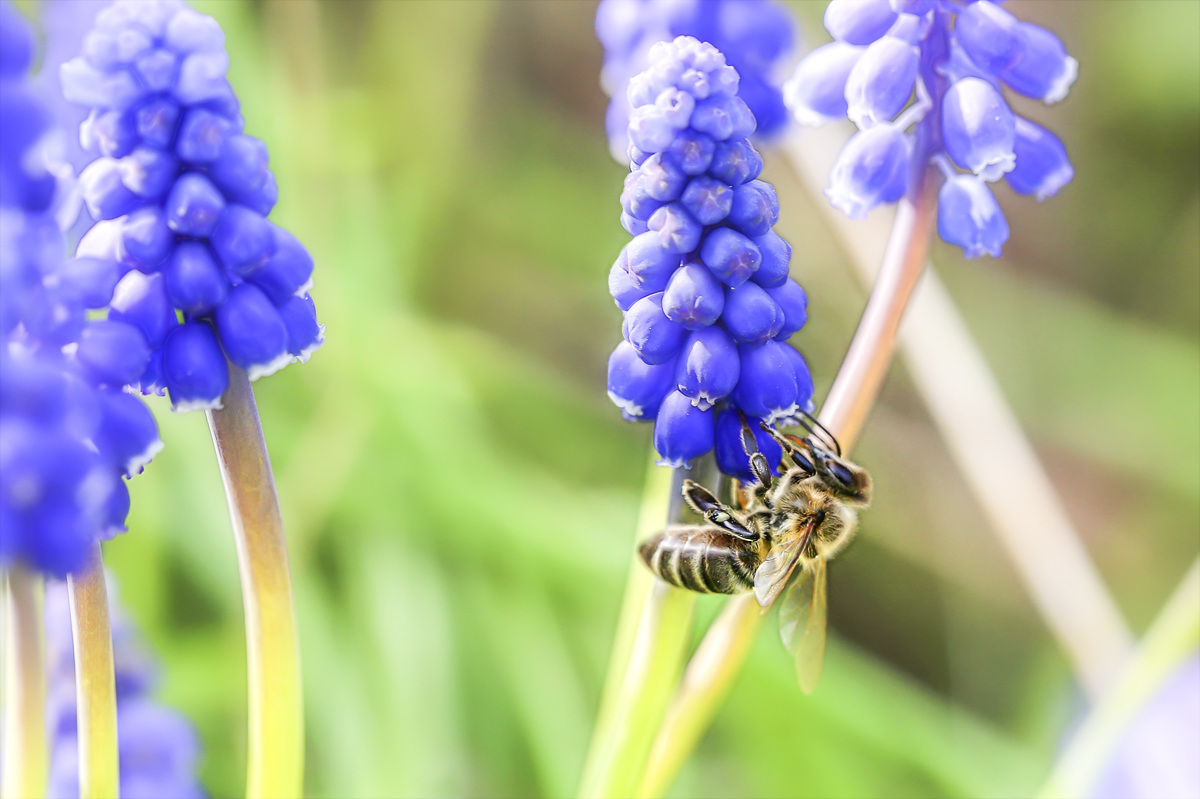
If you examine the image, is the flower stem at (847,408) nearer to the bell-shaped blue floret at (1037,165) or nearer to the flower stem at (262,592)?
the bell-shaped blue floret at (1037,165)

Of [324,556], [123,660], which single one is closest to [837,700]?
[324,556]

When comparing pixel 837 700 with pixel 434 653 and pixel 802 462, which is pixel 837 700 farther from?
pixel 802 462

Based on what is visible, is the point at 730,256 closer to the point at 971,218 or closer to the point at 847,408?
the point at 847,408

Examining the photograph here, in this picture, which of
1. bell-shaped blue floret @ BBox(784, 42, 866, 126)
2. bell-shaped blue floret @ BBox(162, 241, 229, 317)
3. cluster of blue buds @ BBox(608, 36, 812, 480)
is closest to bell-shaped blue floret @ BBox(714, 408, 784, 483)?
cluster of blue buds @ BBox(608, 36, 812, 480)

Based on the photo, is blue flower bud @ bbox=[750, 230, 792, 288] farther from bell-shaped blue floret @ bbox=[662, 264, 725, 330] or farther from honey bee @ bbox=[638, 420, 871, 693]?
honey bee @ bbox=[638, 420, 871, 693]

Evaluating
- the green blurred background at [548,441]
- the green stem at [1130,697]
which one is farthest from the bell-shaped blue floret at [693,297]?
the green blurred background at [548,441]

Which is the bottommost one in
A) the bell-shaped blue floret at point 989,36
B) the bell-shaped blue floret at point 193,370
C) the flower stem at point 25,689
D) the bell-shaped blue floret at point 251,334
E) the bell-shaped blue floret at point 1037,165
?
the flower stem at point 25,689
